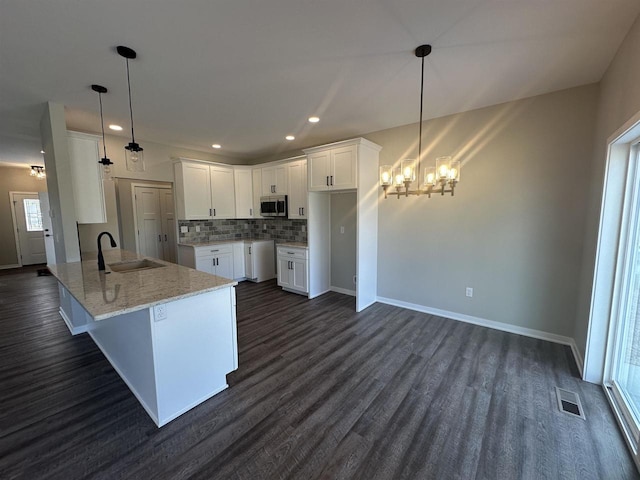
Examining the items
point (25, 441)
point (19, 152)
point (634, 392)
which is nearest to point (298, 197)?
point (25, 441)

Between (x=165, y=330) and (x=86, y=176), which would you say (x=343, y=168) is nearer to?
(x=165, y=330)

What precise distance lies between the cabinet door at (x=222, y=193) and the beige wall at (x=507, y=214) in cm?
332

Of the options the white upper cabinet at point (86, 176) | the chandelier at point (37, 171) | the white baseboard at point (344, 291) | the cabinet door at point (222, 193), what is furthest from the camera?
the chandelier at point (37, 171)

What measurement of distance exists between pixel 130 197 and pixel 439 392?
626cm

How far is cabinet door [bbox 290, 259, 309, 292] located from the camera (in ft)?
15.0

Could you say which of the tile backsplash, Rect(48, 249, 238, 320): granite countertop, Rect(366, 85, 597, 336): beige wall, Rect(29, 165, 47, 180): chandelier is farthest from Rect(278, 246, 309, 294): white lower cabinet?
Rect(29, 165, 47, 180): chandelier

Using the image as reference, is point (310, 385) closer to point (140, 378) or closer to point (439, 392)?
point (439, 392)

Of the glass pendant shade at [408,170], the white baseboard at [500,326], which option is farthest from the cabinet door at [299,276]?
the glass pendant shade at [408,170]

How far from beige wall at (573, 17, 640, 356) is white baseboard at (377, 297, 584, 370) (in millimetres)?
130

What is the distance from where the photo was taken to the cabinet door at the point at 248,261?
18.1 ft

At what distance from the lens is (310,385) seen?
7.59ft

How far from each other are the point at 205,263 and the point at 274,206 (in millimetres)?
1710

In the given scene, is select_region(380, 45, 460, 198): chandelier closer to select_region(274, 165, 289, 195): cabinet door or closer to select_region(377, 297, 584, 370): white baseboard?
select_region(377, 297, 584, 370): white baseboard

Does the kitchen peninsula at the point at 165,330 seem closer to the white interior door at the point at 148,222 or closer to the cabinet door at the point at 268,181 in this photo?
the cabinet door at the point at 268,181
